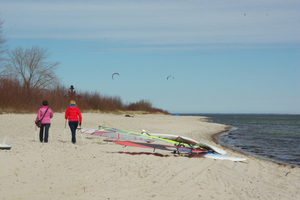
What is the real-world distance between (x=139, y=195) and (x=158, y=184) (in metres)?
0.82

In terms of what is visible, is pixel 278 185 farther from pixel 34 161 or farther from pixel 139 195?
pixel 34 161

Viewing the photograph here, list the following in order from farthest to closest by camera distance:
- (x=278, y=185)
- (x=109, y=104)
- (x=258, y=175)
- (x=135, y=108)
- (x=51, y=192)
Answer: (x=135, y=108) < (x=109, y=104) < (x=258, y=175) < (x=278, y=185) < (x=51, y=192)

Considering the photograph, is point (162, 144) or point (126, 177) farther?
point (162, 144)

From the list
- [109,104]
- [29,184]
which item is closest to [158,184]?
[29,184]

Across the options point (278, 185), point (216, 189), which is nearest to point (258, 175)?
point (278, 185)

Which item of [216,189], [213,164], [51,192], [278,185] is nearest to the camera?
[51,192]

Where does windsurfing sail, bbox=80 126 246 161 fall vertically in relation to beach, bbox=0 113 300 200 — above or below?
above

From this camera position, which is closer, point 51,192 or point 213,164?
point 51,192

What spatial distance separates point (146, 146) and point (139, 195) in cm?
540

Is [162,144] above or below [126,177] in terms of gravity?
above

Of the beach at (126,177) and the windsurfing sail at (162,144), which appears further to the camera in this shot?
the windsurfing sail at (162,144)

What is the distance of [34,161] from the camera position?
7.52m

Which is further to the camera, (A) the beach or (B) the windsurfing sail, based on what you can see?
(B) the windsurfing sail

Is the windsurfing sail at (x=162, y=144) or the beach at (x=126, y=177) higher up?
the windsurfing sail at (x=162, y=144)
